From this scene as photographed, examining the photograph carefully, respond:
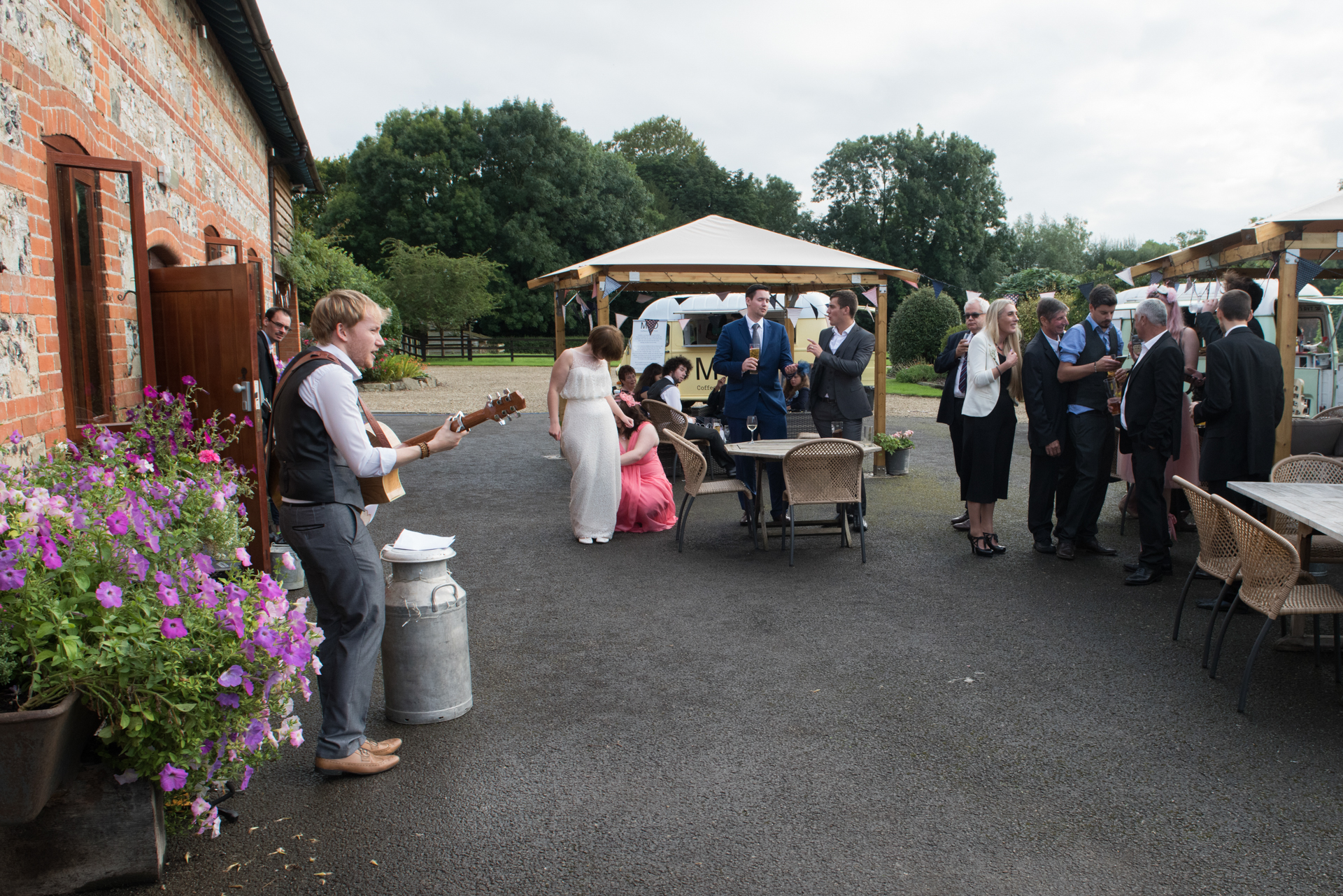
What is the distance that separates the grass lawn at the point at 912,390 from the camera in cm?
2334

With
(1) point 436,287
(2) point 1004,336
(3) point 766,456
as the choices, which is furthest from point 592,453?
(1) point 436,287

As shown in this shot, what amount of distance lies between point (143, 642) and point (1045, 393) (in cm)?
584

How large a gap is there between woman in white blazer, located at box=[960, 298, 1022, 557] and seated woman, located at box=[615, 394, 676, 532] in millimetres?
2501

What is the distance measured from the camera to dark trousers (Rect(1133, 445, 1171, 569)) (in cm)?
594

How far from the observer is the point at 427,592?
3.80 m

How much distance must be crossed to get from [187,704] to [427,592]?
54.4 inches

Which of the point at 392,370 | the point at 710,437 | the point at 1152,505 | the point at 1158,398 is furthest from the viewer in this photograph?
the point at 392,370

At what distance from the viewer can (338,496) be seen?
320 cm

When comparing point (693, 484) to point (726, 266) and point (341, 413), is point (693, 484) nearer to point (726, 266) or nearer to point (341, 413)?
point (726, 266)

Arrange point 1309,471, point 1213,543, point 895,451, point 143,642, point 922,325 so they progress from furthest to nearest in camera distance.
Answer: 1. point 922,325
2. point 895,451
3. point 1309,471
4. point 1213,543
5. point 143,642

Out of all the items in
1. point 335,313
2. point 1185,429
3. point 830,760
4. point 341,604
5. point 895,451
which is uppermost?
point 335,313

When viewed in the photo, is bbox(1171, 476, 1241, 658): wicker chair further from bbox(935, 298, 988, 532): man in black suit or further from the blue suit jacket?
the blue suit jacket

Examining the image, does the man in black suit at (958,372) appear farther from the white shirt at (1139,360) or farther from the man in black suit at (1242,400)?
the man in black suit at (1242,400)

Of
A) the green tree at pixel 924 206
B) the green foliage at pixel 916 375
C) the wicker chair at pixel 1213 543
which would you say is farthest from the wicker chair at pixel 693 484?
the green tree at pixel 924 206
